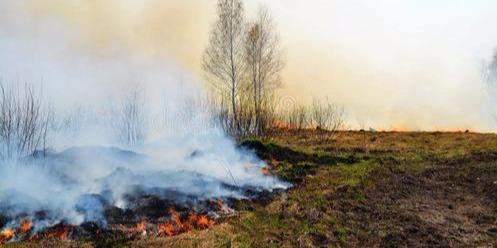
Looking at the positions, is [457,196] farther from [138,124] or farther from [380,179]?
[138,124]

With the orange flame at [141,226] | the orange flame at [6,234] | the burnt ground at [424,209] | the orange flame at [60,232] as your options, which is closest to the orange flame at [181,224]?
the orange flame at [141,226]

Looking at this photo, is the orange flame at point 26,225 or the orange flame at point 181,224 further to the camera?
the orange flame at point 181,224

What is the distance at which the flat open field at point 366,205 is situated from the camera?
12.4 metres

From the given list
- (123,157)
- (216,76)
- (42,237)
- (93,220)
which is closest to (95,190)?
(93,220)

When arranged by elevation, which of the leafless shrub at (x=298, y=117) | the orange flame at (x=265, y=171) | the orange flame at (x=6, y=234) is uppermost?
the leafless shrub at (x=298, y=117)

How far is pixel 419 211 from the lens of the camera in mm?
15234

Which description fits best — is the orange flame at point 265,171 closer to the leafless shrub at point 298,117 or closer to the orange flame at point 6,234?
the orange flame at point 6,234

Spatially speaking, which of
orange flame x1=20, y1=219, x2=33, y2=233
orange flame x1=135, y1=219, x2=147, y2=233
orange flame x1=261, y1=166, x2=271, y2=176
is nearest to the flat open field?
orange flame x1=261, y1=166, x2=271, y2=176

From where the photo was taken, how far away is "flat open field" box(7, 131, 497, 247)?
40.6 feet

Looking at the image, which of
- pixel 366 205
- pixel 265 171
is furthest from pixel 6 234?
pixel 265 171

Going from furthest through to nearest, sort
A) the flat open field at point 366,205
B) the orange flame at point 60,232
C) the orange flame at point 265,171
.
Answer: the orange flame at point 265,171
the flat open field at point 366,205
the orange flame at point 60,232

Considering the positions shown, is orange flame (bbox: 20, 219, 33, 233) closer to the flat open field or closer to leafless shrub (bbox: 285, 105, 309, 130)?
the flat open field

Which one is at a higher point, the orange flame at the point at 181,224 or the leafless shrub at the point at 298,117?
the leafless shrub at the point at 298,117

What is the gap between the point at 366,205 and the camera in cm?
1574
